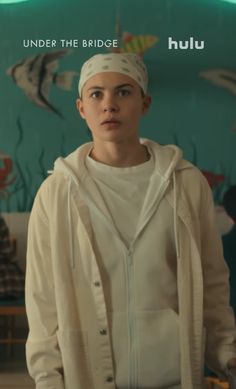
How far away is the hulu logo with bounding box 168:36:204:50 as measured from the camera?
6.70 feet

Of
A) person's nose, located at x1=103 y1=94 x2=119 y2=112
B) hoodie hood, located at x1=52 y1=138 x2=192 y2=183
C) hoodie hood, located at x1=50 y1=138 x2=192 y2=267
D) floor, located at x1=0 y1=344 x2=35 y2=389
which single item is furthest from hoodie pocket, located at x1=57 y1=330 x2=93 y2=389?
floor, located at x1=0 y1=344 x2=35 y2=389

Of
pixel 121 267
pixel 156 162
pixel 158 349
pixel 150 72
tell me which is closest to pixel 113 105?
pixel 156 162

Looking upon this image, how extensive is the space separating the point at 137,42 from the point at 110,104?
120cm

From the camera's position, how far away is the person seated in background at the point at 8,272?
6.59 ft

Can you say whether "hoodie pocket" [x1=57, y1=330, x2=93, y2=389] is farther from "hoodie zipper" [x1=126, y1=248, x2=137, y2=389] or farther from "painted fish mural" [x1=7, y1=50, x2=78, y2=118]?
"painted fish mural" [x1=7, y1=50, x2=78, y2=118]

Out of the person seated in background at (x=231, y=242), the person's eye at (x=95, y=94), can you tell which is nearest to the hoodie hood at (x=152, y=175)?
Answer: the person's eye at (x=95, y=94)

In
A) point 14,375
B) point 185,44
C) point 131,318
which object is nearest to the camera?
point 131,318

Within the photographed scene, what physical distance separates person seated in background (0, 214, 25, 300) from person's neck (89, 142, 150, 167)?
3.71 ft

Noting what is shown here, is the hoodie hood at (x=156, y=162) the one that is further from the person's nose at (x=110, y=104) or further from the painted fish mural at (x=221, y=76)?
the painted fish mural at (x=221, y=76)

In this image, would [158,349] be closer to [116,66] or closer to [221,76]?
[116,66]

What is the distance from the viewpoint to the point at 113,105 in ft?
3.06

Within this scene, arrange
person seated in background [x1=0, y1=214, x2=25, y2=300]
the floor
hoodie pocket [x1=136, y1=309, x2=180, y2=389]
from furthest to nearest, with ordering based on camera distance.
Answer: person seated in background [x1=0, y1=214, x2=25, y2=300], the floor, hoodie pocket [x1=136, y1=309, x2=180, y2=389]

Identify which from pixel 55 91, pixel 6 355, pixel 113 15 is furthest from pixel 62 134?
pixel 6 355

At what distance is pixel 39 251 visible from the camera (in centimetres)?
94
